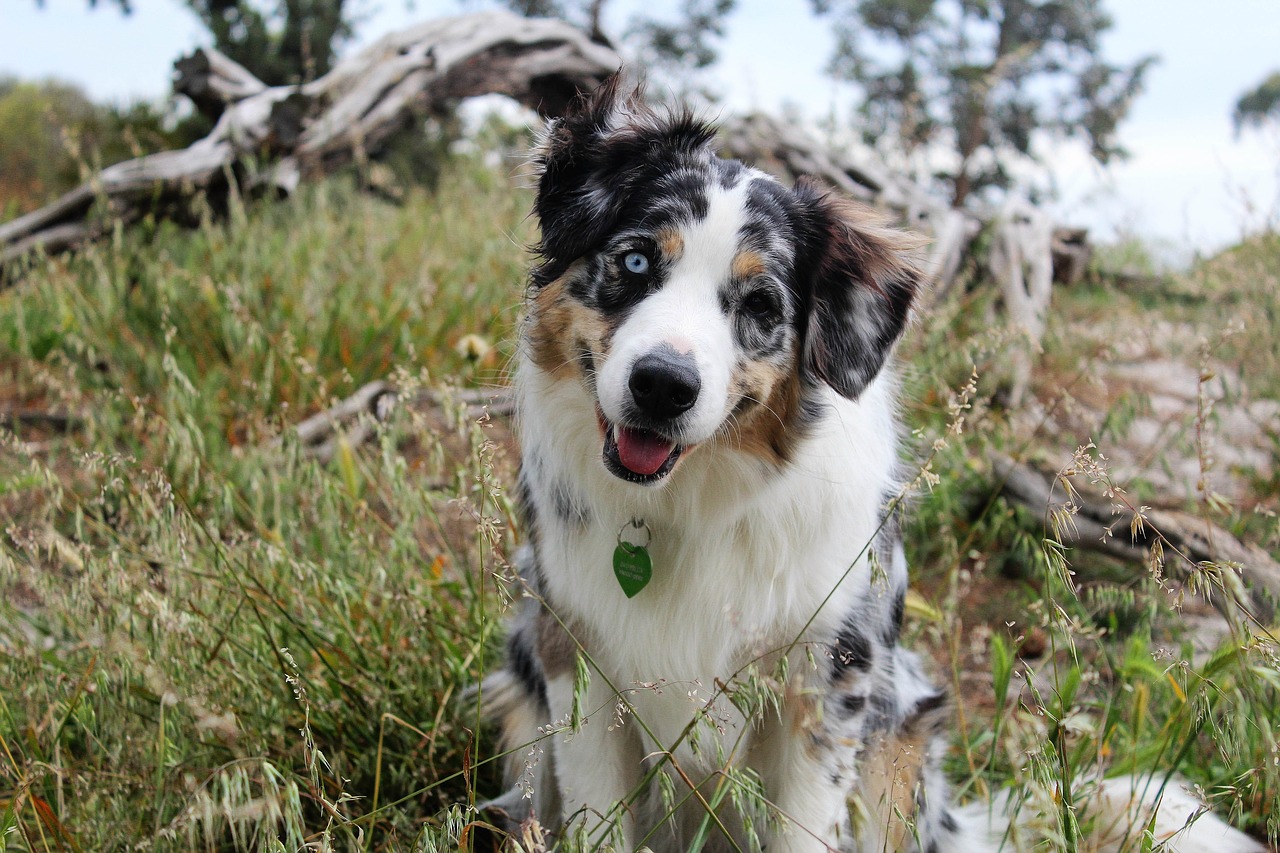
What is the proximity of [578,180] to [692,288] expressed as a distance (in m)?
0.53

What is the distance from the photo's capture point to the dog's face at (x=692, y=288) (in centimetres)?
210

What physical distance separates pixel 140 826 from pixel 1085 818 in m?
2.17

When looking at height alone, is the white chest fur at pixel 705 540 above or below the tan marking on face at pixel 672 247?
below

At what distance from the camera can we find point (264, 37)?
416 inches

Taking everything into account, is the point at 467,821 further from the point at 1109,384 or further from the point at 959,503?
the point at 1109,384

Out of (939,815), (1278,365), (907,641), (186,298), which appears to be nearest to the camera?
(939,815)

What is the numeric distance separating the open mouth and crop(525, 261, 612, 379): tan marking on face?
244 millimetres

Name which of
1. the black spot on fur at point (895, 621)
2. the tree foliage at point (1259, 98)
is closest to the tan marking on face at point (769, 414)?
the black spot on fur at point (895, 621)

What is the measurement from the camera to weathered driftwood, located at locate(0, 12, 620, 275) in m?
5.42

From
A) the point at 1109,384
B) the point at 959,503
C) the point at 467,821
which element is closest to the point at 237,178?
the point at 959,503

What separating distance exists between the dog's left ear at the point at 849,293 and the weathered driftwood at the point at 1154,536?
524 mm

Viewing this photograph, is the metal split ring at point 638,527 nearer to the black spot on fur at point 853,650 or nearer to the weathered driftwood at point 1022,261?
the black spot on fur at point 853,650

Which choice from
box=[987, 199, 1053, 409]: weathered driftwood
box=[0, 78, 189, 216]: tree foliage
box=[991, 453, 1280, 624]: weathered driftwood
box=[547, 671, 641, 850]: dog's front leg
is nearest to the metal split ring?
box=[547, 671, 641, 850]: dog's front leg

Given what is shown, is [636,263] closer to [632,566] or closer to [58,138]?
[632,566]
